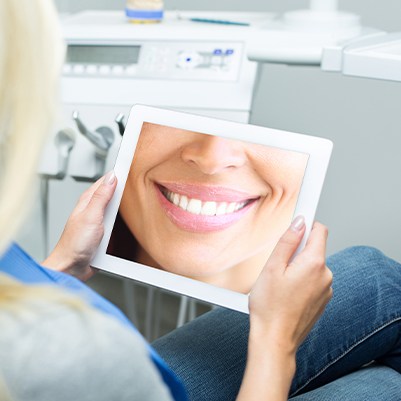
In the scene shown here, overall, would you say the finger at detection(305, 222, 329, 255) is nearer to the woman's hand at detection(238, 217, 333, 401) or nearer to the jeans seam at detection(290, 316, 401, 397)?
the woman's hand at detection(238, 217, 333, 401)

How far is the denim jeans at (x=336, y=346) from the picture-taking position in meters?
0.83

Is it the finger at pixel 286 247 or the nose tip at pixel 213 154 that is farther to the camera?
the nose tip at pixel 213 154

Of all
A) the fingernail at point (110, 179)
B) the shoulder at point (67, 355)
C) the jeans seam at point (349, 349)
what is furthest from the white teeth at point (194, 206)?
the shoulder at point (67, 355)

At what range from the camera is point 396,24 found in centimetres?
151

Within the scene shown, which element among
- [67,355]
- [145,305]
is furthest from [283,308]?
[145,305]

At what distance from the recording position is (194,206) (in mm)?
886

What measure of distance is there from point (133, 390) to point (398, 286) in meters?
0.57

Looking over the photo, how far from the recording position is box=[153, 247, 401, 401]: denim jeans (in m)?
0.83

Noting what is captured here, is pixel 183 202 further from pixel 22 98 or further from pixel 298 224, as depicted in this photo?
pixel 22 98

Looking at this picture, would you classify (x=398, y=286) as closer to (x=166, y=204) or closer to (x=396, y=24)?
(x=166, y=204)

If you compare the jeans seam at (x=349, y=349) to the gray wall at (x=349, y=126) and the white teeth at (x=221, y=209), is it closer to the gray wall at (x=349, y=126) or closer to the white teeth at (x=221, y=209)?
the white teeth at (x=221, y=209)

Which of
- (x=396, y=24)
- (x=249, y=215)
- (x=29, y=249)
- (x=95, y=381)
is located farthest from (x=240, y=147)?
(x=29, y=249)

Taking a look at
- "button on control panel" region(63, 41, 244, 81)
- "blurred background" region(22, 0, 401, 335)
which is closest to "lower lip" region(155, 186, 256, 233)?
"button on control panel" region(63, 41, 244, 81)

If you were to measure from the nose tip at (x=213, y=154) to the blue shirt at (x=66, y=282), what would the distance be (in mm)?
307
